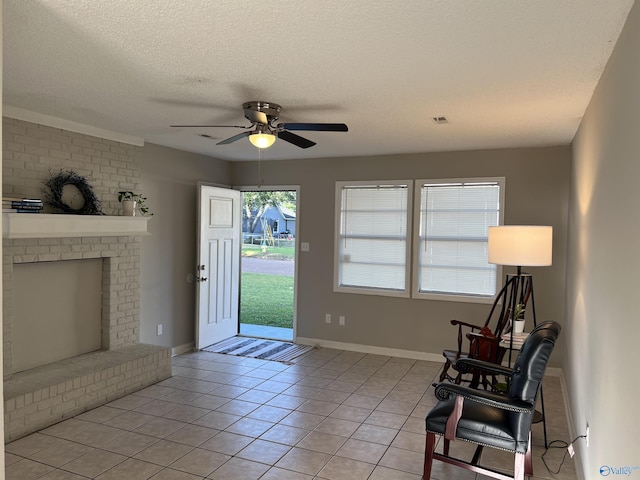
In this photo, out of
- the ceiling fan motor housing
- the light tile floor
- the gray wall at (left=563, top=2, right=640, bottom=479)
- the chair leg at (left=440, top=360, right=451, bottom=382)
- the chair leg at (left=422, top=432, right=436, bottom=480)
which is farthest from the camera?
the chair leg at (left=440, top=360, right=451, bottom=382)

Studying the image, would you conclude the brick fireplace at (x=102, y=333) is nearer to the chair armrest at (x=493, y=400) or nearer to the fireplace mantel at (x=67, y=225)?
the fireplace mantel at (x=67, y=225)

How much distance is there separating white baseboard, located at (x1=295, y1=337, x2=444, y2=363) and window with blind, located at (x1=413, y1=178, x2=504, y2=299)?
705mm

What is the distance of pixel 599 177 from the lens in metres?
2.61

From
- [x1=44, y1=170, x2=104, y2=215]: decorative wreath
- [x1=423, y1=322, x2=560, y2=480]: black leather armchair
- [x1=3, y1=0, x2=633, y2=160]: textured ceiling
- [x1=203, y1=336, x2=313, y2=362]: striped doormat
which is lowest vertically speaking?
[x1=203, y1=336, x2=313, y2=362]: striped doormat

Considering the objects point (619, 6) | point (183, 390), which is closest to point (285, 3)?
point (619, 6)

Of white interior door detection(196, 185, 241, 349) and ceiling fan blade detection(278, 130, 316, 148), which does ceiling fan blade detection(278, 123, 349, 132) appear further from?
white interior door detection(196, 185, 241, 349)

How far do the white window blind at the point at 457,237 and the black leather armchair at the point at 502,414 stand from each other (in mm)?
2493

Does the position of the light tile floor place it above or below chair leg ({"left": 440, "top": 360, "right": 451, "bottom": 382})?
below

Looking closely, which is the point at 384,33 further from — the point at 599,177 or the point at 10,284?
the point at 10,284

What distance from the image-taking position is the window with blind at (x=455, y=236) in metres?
5.25

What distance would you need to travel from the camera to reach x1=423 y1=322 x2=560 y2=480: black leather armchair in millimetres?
2625

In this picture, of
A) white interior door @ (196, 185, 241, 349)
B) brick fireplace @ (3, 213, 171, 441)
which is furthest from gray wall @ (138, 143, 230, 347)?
brick fireplace @ (3, 213, 171, 441)

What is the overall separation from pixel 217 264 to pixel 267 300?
12.7 feet

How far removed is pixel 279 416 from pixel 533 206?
3357mm
